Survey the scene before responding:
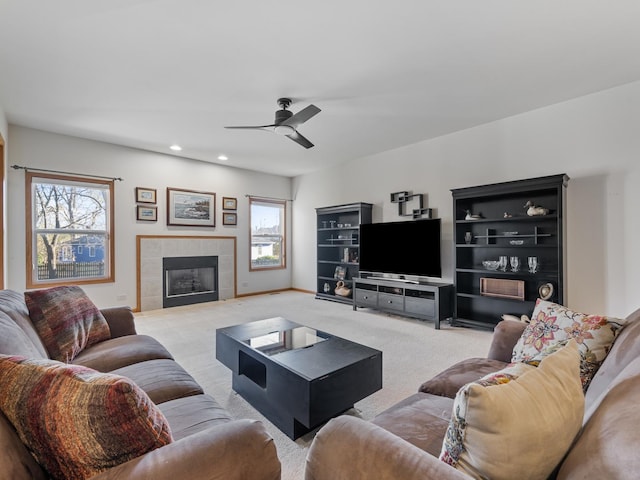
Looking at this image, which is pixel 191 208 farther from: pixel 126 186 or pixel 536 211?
pixel 536 211

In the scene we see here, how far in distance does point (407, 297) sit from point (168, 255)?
399 centimetres

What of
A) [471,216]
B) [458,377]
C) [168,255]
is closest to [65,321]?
[458,377]

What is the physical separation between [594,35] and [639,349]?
2.57 m

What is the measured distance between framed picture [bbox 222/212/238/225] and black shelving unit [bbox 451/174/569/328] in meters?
4.06

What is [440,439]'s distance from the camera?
1.08 meters

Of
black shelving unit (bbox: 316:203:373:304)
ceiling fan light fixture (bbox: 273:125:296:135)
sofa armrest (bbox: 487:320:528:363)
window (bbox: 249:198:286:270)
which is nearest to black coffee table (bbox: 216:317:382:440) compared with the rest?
sofa armrest (bbox: 487:320:528:363)

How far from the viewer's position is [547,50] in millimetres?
2541

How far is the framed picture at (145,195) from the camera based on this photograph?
5070mm

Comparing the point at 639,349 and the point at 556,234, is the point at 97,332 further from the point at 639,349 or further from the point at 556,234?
the point at 556,234

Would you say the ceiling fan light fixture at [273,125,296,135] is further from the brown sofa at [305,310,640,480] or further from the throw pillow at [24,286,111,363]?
the brown sofa at [305,310,640,480]

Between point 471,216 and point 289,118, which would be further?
point 471,216

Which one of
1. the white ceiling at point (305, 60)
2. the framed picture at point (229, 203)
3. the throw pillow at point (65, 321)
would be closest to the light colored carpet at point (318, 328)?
the throw pillow at point (65, 321)

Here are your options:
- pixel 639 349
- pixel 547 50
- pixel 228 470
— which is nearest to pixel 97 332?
pixel 228 470

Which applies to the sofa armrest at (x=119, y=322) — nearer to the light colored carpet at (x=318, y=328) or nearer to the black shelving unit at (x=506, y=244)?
the light colored carpet at (x=318, y=328)
